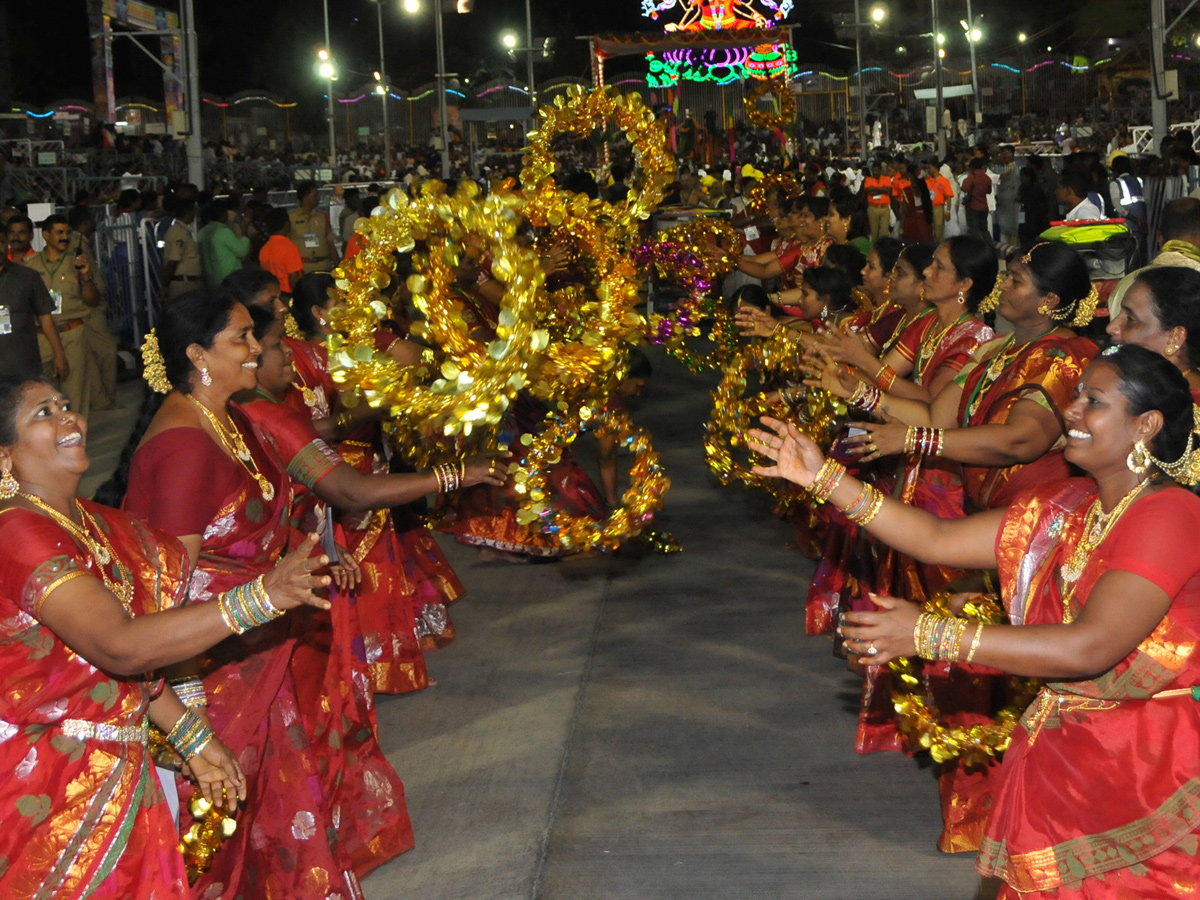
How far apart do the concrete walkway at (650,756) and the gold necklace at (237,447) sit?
127 centimetres

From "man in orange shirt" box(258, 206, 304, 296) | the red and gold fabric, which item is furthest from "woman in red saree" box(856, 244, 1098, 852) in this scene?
"man in orange shirt" box(258, 206, 304, 296)

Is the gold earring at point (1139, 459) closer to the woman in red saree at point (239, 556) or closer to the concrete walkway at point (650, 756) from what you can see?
the concrete walkway at point (650, 756)

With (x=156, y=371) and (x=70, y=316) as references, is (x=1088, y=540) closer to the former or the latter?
(x=156, y=371)

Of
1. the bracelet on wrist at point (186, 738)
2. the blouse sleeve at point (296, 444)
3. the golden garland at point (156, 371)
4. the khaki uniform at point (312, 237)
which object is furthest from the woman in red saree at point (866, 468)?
the khaki uniform at point (312, 237)

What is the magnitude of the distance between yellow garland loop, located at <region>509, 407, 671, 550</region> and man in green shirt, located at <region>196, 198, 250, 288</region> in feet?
19.2

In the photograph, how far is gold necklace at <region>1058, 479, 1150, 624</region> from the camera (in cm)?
241

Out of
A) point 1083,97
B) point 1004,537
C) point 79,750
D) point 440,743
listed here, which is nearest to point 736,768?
point 440,743

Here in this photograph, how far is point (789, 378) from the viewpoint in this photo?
5871 mm

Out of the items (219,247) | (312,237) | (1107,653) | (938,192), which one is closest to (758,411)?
(1107,653)

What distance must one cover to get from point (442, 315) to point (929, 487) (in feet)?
6.00

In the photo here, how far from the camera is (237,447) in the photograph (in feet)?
10.3

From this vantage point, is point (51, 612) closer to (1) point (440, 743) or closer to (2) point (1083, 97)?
(1) point (440, 743)

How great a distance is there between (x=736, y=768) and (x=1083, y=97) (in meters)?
43.8

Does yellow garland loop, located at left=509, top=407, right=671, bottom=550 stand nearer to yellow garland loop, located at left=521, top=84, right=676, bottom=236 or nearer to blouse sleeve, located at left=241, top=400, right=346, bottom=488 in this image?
yellow garland loop, located at left=521, top=84, right=676, bottom=236
